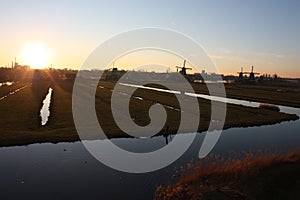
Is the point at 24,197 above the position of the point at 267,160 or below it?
below

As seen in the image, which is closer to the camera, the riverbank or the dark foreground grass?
the dark foreground grass

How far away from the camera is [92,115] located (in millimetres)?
36031

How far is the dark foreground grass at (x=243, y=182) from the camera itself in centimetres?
1310

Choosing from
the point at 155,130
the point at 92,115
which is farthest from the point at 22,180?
the point at 92,115

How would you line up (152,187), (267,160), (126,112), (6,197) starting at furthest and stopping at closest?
(126,112) → (267,160) → (152,187) → (6,197)

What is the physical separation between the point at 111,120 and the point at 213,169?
18974 millimetres

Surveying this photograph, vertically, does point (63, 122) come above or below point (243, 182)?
above

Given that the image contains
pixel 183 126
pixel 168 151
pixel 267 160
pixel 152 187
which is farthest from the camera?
pixel 183 126

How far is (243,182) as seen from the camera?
46.7 feet

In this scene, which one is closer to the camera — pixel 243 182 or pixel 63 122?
pixel 243 182

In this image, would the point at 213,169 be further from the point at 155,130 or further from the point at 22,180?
the point at 155,130

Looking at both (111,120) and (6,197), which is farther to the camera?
(111,120)

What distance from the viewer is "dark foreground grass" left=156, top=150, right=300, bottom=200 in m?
13.1

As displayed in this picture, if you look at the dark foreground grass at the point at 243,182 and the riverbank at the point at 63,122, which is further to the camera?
the riverbank at the point at 63,122
